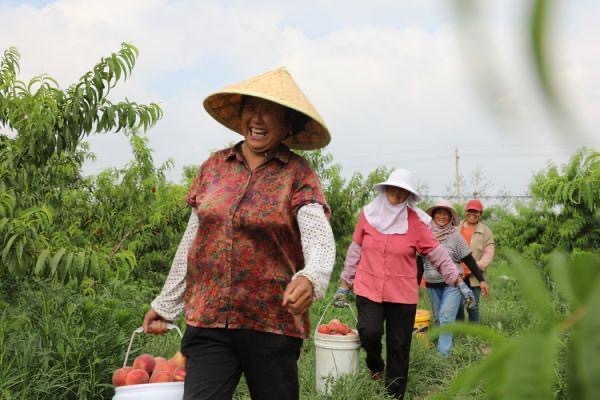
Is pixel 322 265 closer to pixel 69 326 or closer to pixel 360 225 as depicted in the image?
pixel 69 326

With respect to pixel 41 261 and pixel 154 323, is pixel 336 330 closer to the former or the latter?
pixel 41 261

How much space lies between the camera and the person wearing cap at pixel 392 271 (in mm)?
4824

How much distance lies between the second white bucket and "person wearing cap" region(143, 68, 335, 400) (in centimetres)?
279

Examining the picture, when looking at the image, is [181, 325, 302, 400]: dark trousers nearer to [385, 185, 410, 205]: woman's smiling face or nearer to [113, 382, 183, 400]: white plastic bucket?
[113, 382, 183, 400]: white plastic bucket

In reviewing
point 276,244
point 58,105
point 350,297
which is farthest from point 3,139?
point 350,297

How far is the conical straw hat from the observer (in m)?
2.31

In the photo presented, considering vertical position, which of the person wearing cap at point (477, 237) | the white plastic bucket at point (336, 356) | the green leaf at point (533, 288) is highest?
the person wearing cap at point (477, 237)

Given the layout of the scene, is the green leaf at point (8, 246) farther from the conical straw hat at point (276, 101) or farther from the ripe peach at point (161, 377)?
the conical straw hat at point (276, 101)

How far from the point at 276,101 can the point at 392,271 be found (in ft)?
9.08

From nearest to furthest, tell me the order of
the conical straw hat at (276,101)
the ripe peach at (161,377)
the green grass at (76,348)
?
the conical straw hat at (276,101) < the ripe peach at (161,377) < the green grass at (76,348)

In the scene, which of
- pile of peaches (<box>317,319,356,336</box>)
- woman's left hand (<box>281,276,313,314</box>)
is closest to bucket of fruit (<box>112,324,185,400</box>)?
woman's left hand (<box>281,276,313,314</box>)

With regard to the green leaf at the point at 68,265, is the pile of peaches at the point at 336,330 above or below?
below

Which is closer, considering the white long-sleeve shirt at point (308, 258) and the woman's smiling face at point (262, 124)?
the white long-sleeve shirt at point (308, 258)

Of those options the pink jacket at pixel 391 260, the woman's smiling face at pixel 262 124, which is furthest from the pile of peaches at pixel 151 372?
the pink jacket at pixel 391 260
